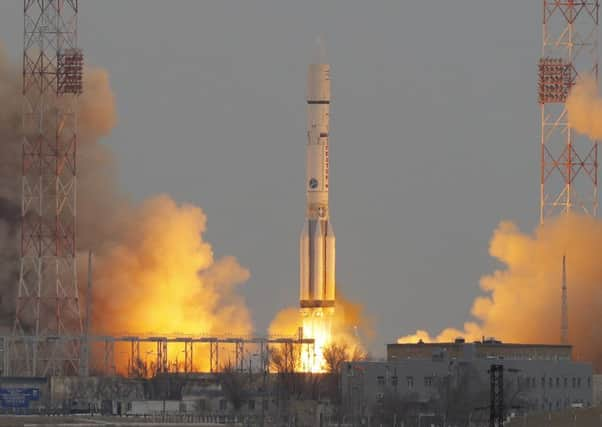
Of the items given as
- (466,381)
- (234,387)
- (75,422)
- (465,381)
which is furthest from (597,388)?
(75,422)

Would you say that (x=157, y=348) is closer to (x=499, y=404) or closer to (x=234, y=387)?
(x=234, y=387)

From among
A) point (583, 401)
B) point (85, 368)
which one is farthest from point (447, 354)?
point (85, 368)

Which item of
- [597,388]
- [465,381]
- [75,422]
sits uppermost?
[597,388]

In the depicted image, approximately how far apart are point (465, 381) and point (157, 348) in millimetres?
19641

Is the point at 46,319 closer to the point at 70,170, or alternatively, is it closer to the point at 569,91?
the point at 70,170

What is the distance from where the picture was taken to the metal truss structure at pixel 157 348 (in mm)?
157750

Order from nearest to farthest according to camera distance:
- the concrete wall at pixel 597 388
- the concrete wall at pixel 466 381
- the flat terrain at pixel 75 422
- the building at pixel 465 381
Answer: the flat terrain at pixel 75 422, the building at pixel 465 381, the concrete wall at pixel 466 381, the concrete wall at pixel 597 388

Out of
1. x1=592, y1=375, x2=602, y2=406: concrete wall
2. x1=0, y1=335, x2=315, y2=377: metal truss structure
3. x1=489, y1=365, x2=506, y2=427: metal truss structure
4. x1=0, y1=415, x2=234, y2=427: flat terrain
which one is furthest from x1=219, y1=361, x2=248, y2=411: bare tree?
x1=592, y1=375, x2=602, y2=406: concrete wall

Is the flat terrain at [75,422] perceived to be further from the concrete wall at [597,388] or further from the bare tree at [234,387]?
the concrete wall at [597,388]

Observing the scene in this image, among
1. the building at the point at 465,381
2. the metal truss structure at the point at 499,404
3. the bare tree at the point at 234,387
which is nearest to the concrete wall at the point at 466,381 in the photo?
the building at the point at 465,381

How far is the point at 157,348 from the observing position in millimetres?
163750

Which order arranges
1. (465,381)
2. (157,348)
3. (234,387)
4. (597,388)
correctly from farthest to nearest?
(157,348), (597,388), (234,387), (465,381)

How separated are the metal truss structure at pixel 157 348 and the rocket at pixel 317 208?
276 centimetres

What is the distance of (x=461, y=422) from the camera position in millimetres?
144875
